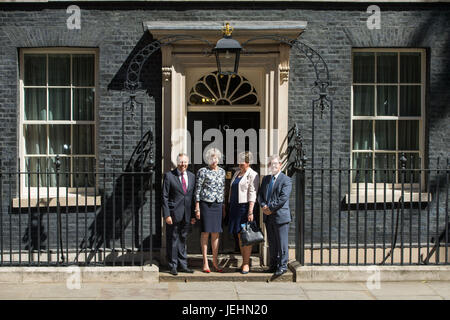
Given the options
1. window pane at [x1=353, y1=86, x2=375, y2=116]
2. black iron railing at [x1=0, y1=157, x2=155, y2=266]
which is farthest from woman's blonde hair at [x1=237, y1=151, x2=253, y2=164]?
window pane at [x1=353, y1=86, x2=375, y2=116]

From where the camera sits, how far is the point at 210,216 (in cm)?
918

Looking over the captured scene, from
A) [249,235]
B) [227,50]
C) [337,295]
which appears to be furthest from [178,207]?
[337,295]

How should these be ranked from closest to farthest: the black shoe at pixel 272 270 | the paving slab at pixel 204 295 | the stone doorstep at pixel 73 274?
1. the paving slab at pixel 204 295
2. the stone doorstep at pixel 73 274
3. the black shoe at pixel 272 270

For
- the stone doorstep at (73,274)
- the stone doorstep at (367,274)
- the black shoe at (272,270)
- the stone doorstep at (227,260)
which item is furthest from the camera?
the stone doorstep at (227,260)

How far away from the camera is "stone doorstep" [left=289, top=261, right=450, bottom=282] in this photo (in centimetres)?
893

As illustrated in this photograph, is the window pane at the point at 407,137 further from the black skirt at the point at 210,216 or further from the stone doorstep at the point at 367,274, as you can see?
the black skirt at the point at 210,216

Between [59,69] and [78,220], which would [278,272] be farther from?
[59,69]

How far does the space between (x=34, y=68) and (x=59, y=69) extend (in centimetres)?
38

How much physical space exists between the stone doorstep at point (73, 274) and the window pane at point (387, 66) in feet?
15.2

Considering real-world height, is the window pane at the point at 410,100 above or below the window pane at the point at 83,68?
below

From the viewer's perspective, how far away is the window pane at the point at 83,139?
1024 centimetres

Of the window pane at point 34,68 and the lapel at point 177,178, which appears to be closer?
the lapel at point 177,178

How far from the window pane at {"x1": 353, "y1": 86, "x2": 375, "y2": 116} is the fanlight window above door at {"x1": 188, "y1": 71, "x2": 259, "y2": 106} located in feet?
5.07

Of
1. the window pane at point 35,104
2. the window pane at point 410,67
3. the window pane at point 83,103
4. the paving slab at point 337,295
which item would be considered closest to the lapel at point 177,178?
the window pane at point 83,103
